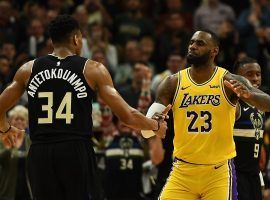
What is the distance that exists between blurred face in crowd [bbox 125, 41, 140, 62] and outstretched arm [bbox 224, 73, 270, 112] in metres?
7.24

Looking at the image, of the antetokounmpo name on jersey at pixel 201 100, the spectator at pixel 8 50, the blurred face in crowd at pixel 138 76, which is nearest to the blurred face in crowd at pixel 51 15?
the spectator at pixel 8 50

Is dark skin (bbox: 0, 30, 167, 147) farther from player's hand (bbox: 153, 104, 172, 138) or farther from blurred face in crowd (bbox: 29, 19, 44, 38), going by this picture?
blurred face in crowd (bbox: 29, 19, 44, 38)

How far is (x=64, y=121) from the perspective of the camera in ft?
21.6

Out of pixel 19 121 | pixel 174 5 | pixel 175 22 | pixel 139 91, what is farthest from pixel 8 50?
pixel 174 5

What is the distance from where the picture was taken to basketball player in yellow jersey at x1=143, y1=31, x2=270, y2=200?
24.0 ft

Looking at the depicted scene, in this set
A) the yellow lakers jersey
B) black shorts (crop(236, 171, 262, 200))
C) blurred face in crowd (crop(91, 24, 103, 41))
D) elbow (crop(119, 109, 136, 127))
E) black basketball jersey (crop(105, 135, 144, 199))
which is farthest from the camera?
blurred face in crowd (crop(91, 24, 103, 41))

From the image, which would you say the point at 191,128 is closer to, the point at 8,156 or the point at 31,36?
the point at 8,156

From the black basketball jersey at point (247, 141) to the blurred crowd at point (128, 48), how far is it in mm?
2831

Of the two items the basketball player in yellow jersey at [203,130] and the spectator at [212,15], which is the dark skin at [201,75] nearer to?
the basketball player in yellow jersey at [203,130]

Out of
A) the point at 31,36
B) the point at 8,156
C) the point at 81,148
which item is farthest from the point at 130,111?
the point at 31,36

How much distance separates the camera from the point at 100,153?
1202cm

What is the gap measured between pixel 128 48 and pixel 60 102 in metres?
8.29

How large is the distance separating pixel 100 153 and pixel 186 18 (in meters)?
6.13

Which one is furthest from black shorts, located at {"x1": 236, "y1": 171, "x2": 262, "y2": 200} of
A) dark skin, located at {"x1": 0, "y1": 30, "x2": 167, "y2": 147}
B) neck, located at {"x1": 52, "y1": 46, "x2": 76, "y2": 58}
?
neck, located at {"x1": 52, "y1": 46, "x2": 76, "y2": 58}
